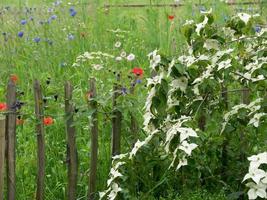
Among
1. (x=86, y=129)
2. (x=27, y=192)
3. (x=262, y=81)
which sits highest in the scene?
(x=262, y=81)

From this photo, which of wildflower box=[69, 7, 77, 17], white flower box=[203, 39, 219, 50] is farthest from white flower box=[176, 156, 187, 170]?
wildflower box=[69, 7, 77, 17]

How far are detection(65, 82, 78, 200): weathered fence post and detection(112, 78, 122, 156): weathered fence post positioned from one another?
223mm

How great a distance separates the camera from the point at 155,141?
295 cm

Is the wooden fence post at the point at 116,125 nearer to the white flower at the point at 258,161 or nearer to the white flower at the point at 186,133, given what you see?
the white flower at the point at 186,133

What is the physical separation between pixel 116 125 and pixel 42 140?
40cm

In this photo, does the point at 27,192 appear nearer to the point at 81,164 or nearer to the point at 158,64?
the point at 81,164

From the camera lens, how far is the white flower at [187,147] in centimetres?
266

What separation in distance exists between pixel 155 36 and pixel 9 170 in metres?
3.32

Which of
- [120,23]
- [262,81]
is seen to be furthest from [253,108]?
[120,23]

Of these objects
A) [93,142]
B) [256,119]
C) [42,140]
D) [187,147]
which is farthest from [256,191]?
[42,140]

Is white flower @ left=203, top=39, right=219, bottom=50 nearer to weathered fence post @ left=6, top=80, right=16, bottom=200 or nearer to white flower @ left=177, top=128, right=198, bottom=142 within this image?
white flower @ left=177, top=128, right=198, bottom=142

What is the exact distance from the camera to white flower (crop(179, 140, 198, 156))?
8.71ft

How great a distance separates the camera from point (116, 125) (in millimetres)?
3219

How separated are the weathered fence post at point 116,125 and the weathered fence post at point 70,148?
0.22m
